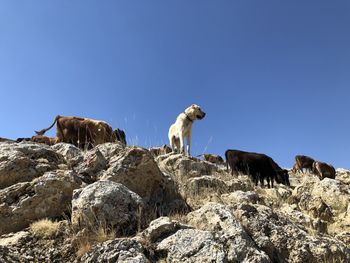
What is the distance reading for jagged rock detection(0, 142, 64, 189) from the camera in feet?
23.4

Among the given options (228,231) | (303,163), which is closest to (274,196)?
(228,231)

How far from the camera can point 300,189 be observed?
37.2 feet

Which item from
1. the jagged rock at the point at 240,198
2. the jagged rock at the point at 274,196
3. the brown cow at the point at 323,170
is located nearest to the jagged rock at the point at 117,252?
the jagged rock at the point at 240,198

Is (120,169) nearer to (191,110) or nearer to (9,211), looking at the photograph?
(9,211)

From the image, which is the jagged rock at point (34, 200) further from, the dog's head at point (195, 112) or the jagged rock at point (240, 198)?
the dog's head at point (195, 112)

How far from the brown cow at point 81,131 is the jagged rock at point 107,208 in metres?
7.86

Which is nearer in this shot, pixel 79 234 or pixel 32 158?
pixel 79 234

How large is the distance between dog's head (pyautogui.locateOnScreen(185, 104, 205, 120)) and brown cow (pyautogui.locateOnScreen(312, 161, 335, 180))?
10.5 m

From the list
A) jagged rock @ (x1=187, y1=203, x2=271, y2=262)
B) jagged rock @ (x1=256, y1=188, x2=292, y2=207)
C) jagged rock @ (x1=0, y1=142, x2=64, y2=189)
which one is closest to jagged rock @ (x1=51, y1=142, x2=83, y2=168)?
jagged rock @ (x1=0, y1=142, x2=64, y2=189)

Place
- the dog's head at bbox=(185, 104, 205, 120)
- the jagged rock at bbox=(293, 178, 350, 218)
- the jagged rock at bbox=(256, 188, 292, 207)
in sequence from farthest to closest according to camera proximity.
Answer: the dog's head at bbox=(185, 104, 205, 120) < the jagged rock at bbox=(293, 178, 350, 218) < the jagged rock at bbox=(256, 188, 292, 207)

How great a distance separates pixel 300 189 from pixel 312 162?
19.5 metres

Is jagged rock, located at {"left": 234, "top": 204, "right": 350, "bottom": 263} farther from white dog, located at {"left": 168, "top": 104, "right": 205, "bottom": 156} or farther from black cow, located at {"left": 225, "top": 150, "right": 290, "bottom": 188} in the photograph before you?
white dog, located at {"left": 168, "top": 104, "right": 205, "bottom": 156}

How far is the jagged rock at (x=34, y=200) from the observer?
6.15m

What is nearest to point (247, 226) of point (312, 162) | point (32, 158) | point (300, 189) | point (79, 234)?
point (79, 234)
